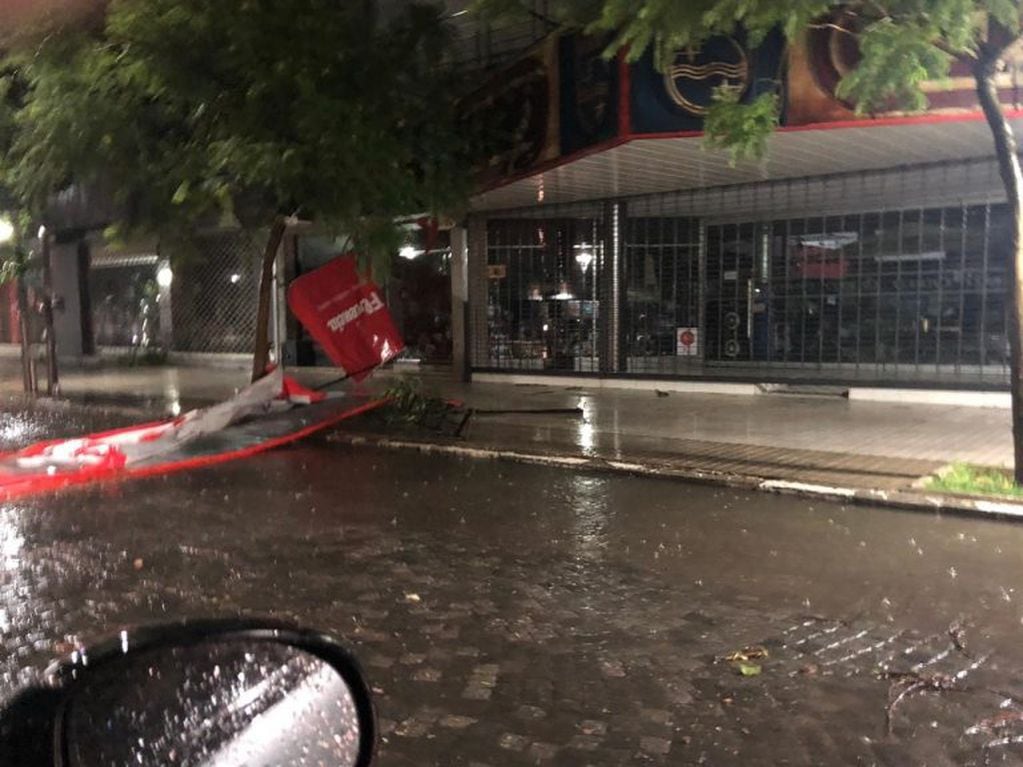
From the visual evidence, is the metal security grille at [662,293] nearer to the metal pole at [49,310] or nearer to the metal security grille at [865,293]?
the metal security grille at [865,293]

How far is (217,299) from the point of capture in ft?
75.0

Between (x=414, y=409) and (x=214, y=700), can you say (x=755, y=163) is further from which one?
(x=214, y=700)

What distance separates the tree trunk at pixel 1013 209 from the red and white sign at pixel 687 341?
318 inches

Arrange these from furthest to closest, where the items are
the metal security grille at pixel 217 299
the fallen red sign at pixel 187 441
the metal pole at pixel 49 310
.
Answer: the metal security grille at pixel 217 299, the metal pole at pixel 49 310, the fallen red sign at pixel 187 441

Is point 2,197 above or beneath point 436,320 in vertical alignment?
above

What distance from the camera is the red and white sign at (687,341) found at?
15.7m

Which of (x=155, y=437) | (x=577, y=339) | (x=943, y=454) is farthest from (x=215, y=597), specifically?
(x=577, y=339)

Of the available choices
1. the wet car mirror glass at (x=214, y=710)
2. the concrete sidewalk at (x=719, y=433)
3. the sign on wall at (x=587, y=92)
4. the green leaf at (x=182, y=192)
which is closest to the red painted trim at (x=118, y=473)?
the concrete sidewalk at (x=719, y=433)

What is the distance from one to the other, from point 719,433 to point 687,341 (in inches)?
202

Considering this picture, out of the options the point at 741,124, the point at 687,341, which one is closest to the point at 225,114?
the point at 741,124

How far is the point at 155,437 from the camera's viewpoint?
1032 centimetres

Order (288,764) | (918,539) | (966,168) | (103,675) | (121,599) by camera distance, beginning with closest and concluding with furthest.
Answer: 1. (103,675)
2. (288,764)
3. (121,599)
4. (918,539)
5. (966,168)

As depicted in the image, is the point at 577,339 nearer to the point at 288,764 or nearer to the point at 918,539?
the point at 918,539

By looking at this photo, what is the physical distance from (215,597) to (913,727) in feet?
12.5
